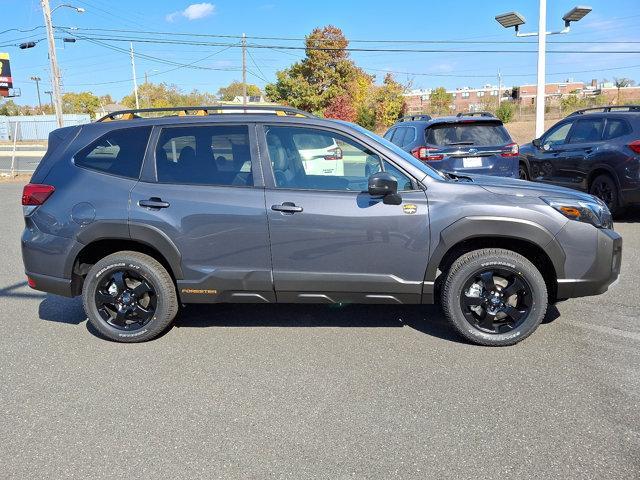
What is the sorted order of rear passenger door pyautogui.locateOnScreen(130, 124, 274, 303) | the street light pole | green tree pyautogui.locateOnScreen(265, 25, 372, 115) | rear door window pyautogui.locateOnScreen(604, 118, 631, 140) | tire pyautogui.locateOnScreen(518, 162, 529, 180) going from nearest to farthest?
rear passenger door pyautogui.locateOnScreen(130, 124, 274, 303) < rear door window pyautogui.locateOnScreen(604, 118, 631, 140) < tire pyautogui.locateOnScreen(518, 162, 529, 180) < the street light pole < green tree pyautogui.locateOnScreen(265, 25, 372, 115)

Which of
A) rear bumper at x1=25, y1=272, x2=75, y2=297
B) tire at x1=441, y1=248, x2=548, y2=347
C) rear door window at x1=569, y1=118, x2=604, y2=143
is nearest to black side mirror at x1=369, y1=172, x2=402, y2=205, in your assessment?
tire at x1=441, y1=248, x2=548, y2=347

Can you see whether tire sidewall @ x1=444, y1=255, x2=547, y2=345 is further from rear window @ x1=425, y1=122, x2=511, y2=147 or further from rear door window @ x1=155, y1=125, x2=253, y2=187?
rear window @ x1=425, y1=122, x2=511, y2=147

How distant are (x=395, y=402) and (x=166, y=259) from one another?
6.80 ft

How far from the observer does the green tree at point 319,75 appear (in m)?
45.8

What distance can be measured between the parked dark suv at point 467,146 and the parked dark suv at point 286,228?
398 cm

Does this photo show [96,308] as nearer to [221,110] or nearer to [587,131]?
[221,110]

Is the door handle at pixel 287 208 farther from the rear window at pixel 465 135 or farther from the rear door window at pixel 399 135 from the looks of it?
the rear door window at pixel 399 135

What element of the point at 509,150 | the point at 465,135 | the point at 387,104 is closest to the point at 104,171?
the point at 465,135

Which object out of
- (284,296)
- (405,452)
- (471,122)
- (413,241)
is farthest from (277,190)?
(471,122)

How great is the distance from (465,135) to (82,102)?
106595mm

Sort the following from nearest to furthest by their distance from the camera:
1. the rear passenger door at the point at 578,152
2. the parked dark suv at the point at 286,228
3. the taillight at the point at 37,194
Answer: the parked dark suv at the point at 286,228, the taillight at the point at 37,194, the rear passenger door at the point at 578,152

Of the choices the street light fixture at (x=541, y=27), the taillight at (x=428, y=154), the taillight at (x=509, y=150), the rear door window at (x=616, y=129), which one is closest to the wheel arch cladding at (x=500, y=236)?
the taillight at (x=428, y=154)

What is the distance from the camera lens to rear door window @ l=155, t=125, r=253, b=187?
163 inches

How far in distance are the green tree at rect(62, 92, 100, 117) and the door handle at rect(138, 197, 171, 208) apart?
9659 centimetres
